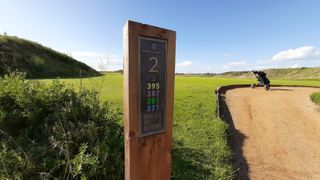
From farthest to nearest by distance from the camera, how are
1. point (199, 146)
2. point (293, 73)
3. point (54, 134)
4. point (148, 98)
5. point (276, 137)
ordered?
point (293, 73) → point (276, 137) → point (199, 146) → point (54, 134) → point (148, 98)

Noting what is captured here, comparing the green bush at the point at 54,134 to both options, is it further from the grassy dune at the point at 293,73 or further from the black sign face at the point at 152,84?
the grassy dune at the point at 293,73

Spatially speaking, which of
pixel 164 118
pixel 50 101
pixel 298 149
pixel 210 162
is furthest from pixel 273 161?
pixel 50 101

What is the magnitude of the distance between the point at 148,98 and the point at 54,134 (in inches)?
81.1

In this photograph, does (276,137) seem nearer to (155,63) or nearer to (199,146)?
(199,146)

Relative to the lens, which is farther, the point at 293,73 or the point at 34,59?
the point at 293,73

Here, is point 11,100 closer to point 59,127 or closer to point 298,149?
point 59,127

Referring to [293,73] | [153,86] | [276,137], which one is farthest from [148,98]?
[293,73]

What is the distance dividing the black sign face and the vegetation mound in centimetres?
1690

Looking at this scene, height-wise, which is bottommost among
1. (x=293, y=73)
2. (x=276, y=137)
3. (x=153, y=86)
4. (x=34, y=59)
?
(x=276, y=137)

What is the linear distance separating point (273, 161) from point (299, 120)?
4.06m

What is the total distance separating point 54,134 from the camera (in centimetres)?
348

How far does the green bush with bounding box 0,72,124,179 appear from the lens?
293 cm

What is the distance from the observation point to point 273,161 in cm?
508

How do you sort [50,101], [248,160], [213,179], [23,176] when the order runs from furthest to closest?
1. [248,160]
2. [50,101]
3. [213,179]
4. [23,176]
